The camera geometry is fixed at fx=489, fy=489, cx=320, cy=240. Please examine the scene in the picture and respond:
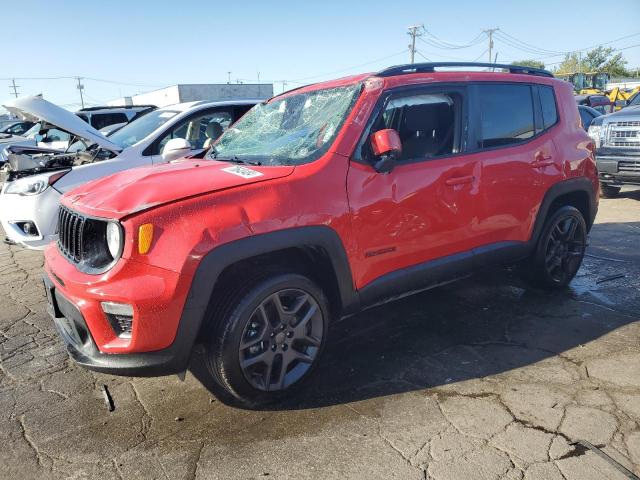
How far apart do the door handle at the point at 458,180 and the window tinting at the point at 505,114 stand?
0.31 meters

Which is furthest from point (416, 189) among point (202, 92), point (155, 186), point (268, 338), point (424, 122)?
point (202, 92)

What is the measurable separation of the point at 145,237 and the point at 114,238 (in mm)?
215

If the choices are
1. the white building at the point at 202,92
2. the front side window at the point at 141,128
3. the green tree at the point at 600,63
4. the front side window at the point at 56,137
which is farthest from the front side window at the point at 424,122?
the green tree at the point at 600,63

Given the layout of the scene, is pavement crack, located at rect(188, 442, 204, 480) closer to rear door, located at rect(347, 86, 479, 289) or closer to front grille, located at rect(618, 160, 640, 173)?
rear door, located at rect(347, 86, 479, 289)

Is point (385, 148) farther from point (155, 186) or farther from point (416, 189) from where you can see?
point (155, 186)

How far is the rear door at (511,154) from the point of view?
362 cm

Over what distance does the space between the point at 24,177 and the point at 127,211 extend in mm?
3547

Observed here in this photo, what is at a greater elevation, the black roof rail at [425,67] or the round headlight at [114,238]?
the black roof rail at [425,67]

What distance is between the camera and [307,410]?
279 centimetres

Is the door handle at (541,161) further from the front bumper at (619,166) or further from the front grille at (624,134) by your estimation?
the front grille at (624,134)

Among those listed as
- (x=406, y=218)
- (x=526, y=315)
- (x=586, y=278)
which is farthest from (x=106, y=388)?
(x=586, y=278)

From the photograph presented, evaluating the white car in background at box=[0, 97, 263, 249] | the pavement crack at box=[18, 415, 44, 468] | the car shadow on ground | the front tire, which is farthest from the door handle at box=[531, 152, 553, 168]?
the pavement crack at box=[18, 415, 44, 468]

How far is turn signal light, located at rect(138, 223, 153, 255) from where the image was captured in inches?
92.8

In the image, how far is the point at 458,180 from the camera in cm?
342
